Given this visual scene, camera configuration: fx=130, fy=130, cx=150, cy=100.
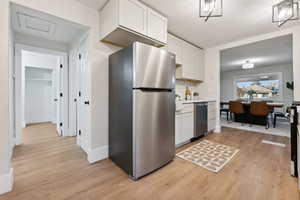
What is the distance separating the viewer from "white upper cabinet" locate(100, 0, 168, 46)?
1.69m

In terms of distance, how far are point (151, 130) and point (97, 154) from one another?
1009 millimetres

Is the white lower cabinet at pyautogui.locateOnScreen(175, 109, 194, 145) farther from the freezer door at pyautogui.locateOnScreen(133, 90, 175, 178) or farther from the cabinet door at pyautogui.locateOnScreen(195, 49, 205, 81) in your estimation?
the cabinet door at pyautogui.locateOnScreen(195, 49, 205, 81)

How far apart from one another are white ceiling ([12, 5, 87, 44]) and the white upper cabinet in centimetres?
43

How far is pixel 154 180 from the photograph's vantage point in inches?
60.7

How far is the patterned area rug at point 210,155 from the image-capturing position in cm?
188

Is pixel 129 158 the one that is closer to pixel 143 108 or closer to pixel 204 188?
pixel 143 108

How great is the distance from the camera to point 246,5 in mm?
1989

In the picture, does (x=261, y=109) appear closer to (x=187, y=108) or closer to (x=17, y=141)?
(x=187, y=108)

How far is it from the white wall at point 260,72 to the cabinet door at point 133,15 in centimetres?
721

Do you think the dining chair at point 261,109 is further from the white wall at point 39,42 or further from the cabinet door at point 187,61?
the white wall at point 39,42

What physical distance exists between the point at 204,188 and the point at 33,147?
3.01 meters

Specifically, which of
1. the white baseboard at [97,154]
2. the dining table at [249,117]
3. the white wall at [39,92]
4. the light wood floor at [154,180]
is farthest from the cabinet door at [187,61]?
the white wall at [39,92]

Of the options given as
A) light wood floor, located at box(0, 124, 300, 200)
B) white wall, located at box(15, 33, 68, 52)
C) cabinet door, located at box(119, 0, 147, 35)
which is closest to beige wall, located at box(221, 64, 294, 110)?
light wood floor, located at box(0, 124, 300, 200)

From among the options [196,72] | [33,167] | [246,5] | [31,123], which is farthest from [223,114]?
[31,123]
